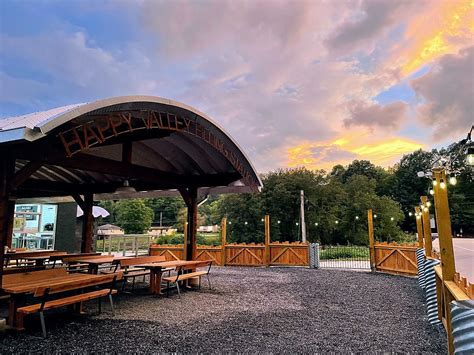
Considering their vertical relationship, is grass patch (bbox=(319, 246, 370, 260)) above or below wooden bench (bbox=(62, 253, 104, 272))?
below

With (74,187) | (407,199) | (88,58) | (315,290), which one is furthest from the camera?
(407,199)

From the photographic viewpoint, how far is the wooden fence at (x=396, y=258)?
10.9 m

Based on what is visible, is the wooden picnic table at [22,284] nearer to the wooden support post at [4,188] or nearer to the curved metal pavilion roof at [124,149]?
the wooden support post at [4,188]

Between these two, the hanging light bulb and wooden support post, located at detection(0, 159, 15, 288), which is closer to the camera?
the hanging light bulb

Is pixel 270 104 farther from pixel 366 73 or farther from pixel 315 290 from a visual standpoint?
pixel 315 290

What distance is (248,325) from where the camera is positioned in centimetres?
491

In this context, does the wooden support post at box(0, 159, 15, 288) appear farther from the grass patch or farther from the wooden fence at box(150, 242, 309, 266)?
the grass patch

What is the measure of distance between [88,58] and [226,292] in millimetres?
16601

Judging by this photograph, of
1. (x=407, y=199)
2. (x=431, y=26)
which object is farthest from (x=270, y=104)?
(x=407, y=199)

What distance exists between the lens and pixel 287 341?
416 cm

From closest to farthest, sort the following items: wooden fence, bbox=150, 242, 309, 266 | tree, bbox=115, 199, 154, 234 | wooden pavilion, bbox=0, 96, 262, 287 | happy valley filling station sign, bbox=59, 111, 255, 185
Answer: wooden pavilion, bbox=0, 96, 262, 287, happy valley filling station sign, bbox=59, 111, 255, 185, wooden fence, bbox=150, 242, 309, 266, tree, bbox=115, 199, 154, 234

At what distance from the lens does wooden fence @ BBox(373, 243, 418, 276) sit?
10925mm

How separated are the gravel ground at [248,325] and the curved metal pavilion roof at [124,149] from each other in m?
2.41

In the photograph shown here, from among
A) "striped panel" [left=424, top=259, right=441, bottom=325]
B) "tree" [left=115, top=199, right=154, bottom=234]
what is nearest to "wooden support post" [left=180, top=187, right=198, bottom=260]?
"striped panel" [left=424, top=259, right=441, bottom=325]
